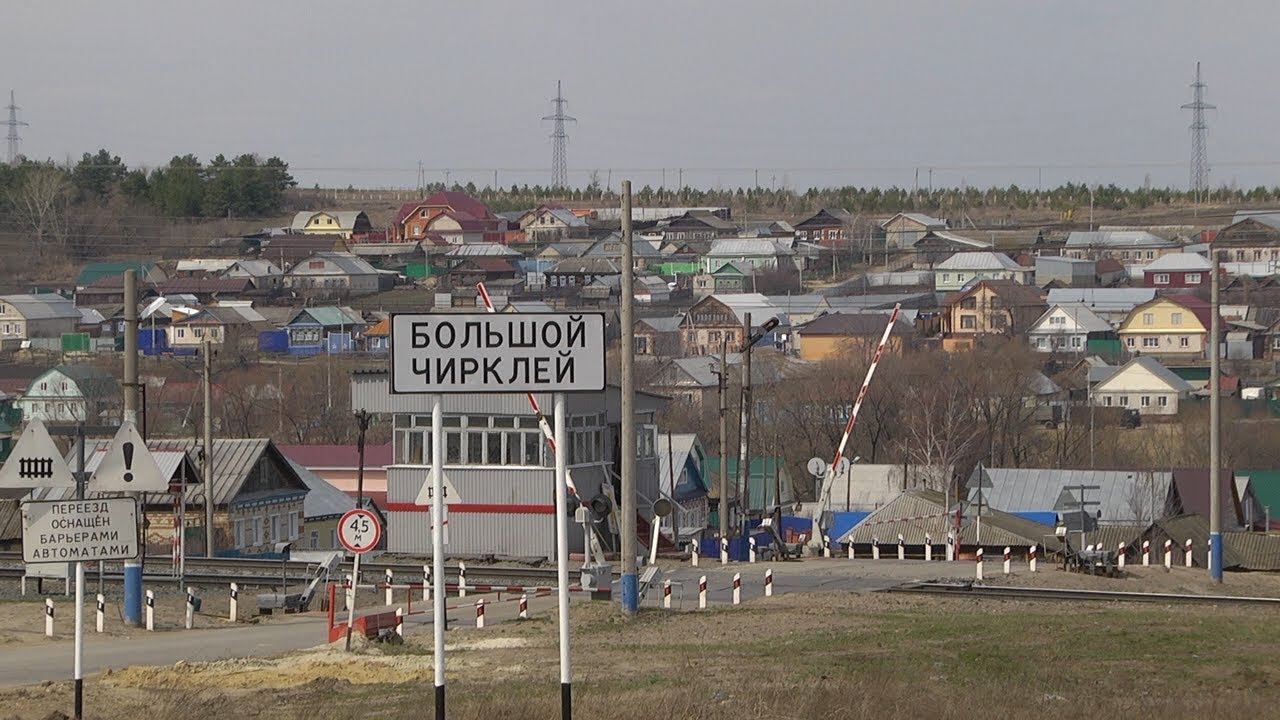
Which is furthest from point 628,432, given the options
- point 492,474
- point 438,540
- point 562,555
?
point 492,474

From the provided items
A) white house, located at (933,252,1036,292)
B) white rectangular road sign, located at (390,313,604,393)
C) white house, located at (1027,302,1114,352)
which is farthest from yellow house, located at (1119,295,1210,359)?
white rectangular road sign, located at (390,313,604,393)

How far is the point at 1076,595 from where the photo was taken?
946 inches

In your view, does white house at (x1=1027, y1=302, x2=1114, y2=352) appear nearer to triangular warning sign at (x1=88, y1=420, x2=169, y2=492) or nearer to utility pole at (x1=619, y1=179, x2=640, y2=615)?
utility pole at (x1=619, y1=179, x2=640, y2=615)

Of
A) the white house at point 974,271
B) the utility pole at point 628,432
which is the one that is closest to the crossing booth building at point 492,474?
the utility pole at point 628,432

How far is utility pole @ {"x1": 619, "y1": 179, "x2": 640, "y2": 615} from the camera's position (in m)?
20.8

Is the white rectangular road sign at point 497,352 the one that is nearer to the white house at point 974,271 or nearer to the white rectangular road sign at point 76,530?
the white rectangular road sign at point 76,530

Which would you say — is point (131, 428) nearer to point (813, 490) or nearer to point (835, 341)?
point (813, 490)

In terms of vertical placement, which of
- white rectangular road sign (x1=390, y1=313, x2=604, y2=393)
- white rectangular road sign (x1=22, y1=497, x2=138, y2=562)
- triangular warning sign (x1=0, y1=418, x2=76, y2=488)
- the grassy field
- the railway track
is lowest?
the railway track

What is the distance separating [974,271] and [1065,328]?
25.9 m

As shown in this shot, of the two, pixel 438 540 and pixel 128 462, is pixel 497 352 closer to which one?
pixel 438 540

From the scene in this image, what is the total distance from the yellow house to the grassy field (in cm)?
8618

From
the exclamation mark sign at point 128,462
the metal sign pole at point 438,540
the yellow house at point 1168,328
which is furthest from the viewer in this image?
the yellow house at point 1168,328

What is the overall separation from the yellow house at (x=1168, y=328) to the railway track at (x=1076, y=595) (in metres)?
82.2

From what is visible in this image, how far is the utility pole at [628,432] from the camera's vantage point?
68.2 ft
